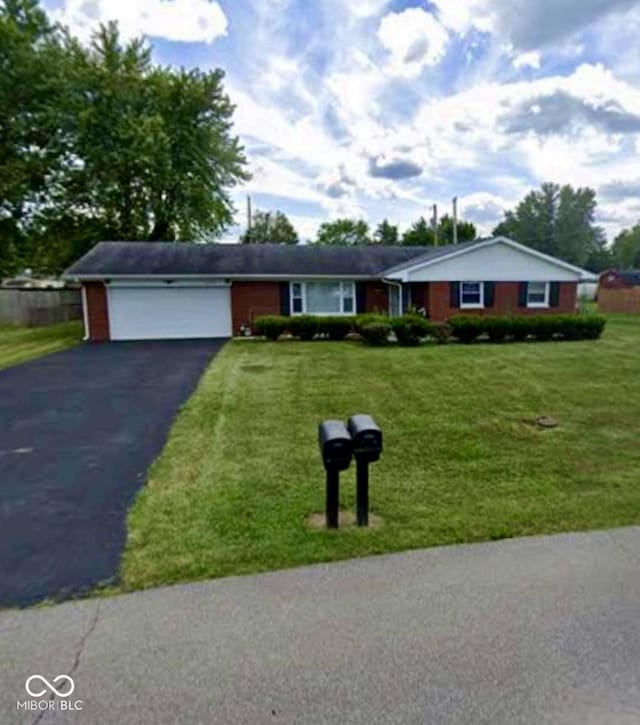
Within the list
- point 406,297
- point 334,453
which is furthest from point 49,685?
point 406,297

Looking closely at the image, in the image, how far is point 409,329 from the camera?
1477cm

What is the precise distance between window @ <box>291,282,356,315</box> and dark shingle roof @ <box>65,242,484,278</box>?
54 centimetres

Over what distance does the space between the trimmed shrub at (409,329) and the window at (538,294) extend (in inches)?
260

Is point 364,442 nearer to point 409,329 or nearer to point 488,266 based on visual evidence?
point 409,329

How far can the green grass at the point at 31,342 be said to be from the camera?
1456cm

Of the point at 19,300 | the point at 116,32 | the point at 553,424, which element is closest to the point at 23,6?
the point at 116,32

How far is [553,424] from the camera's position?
6961 millimetres

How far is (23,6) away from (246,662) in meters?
33.0

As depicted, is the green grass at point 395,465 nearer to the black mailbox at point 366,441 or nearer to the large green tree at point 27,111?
the black mailbox at point 366,441

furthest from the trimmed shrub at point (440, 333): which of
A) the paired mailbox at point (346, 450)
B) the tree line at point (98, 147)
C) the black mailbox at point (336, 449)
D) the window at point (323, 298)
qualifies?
the tree line at point (98, 147)

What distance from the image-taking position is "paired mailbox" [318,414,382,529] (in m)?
3.72

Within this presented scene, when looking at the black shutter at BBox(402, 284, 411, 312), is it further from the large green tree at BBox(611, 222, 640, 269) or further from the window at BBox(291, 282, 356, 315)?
the large green tree at BBox(611, 222, 640, 269)

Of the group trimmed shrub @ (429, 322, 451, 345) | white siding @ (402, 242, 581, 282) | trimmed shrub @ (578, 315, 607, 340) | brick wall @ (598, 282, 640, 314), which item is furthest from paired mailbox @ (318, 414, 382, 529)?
brick wall @ (598, 282, 640, 314)

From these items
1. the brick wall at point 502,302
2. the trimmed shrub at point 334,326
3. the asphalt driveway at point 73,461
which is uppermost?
the brick wall at point 502,302
